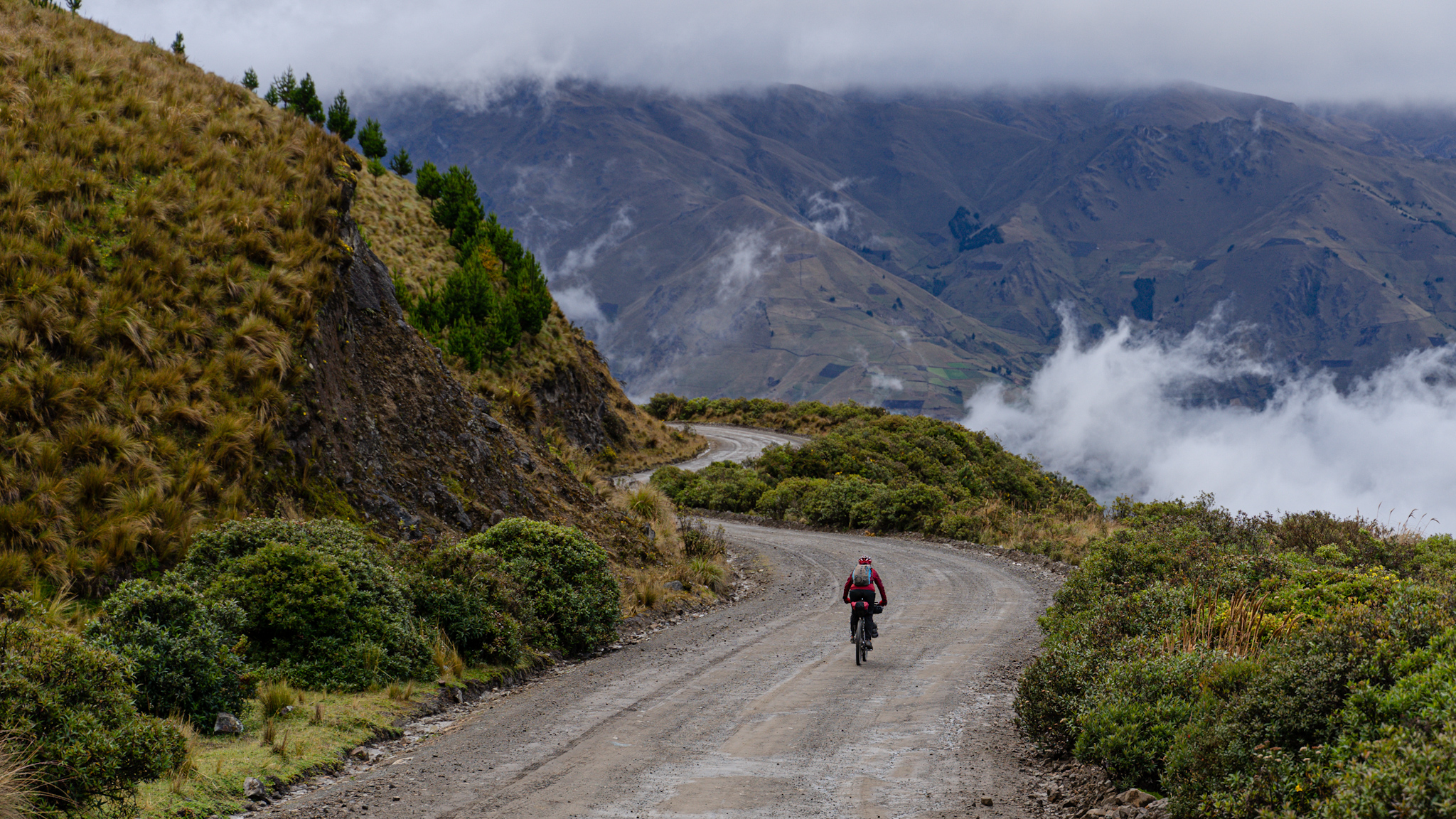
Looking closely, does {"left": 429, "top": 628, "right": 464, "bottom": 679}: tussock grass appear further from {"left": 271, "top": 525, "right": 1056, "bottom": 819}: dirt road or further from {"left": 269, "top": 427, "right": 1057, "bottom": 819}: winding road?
{"left": 271, "top": 525, "right": 1056, "bottom": 819}: dirt road

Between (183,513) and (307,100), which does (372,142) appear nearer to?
(307,100)

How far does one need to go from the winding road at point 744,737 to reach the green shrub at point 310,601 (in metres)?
1.45

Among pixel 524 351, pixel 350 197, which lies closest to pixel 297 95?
pixel 524 351

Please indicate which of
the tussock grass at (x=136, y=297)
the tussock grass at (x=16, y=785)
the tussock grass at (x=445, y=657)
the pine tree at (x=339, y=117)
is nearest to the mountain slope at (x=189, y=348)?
the tussock grass at (x=136, y=297)

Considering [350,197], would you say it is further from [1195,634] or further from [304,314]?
[1195,634]

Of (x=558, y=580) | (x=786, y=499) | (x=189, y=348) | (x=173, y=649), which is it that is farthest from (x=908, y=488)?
(x=173, y=649)

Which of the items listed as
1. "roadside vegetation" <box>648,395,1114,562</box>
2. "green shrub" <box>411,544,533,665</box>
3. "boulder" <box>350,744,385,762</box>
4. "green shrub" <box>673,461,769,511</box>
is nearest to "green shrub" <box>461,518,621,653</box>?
"green shrub" <box>411,544,533,665</box>

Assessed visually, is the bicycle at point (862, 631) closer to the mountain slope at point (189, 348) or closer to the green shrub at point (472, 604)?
the green shrub at point (472, 604)

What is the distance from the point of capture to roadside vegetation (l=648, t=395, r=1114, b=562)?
93.7 ft

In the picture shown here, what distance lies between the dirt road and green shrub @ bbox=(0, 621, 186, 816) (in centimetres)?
134

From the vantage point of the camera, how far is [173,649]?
26.3 ft

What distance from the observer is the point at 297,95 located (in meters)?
43.5

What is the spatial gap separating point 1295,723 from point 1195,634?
3244 mm

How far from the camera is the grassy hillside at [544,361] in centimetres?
3712
